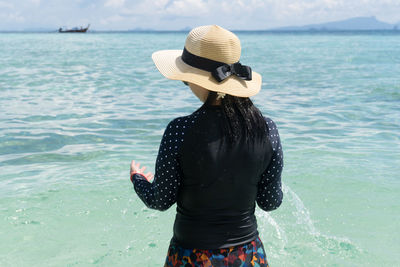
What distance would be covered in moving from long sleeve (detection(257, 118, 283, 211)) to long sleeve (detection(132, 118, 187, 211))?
0.42m

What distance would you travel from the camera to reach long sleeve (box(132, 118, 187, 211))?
200 centimetres

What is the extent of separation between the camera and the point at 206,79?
205 centimetres

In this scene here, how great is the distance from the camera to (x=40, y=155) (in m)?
7.62

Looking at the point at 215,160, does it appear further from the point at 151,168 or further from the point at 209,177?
the point at 151,168

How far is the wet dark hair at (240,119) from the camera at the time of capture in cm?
200

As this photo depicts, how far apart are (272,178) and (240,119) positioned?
14.8 inches

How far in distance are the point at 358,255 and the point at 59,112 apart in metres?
8.75

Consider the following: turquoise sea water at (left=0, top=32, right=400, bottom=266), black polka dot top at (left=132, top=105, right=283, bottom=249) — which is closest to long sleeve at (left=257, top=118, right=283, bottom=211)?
black polka dot top at (left=132, top=105, right=283, bottom=249)

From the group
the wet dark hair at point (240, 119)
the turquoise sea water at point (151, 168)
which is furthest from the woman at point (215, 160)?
the turquoise sea water at point (151, 168)

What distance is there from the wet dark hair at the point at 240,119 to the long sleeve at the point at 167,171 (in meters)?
0.18

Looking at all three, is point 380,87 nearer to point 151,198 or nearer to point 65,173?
point 65,173

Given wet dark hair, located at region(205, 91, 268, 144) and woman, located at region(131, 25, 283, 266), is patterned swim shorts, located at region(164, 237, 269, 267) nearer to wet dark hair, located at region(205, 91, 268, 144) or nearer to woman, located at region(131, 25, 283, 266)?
woman, located at region(131, 25, 283, 266)

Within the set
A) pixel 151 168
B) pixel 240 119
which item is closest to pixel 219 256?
pixel 240 119

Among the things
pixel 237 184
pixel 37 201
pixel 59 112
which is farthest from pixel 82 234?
pixel 59 112
